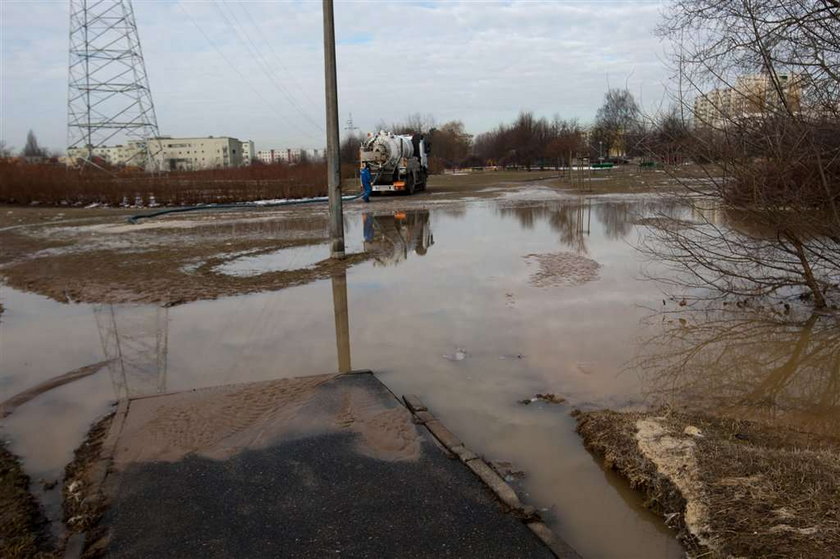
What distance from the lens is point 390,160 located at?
102 ft

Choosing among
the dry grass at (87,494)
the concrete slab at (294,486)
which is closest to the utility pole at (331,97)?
the concrete slab at (294,486)

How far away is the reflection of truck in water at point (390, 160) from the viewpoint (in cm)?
3078

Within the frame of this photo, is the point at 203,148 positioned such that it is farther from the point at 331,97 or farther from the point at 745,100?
the point at 745,100

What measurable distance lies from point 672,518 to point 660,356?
131 inches

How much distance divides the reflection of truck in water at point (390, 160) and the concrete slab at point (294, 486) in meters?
26.3

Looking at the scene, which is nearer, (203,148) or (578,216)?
(578,216)

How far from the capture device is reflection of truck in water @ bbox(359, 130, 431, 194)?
101 feet

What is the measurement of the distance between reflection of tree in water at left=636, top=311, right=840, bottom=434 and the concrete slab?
277cm

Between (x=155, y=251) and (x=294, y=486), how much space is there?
1225cm

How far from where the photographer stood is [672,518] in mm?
3672

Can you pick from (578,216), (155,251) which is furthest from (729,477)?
(578,216)

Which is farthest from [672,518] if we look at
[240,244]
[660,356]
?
[240,244]

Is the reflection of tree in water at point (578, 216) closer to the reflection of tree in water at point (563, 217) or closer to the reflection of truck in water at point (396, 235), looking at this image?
the reflection of tree in water at point (563, 217)

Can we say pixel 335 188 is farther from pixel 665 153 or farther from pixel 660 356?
pixel 660 356
